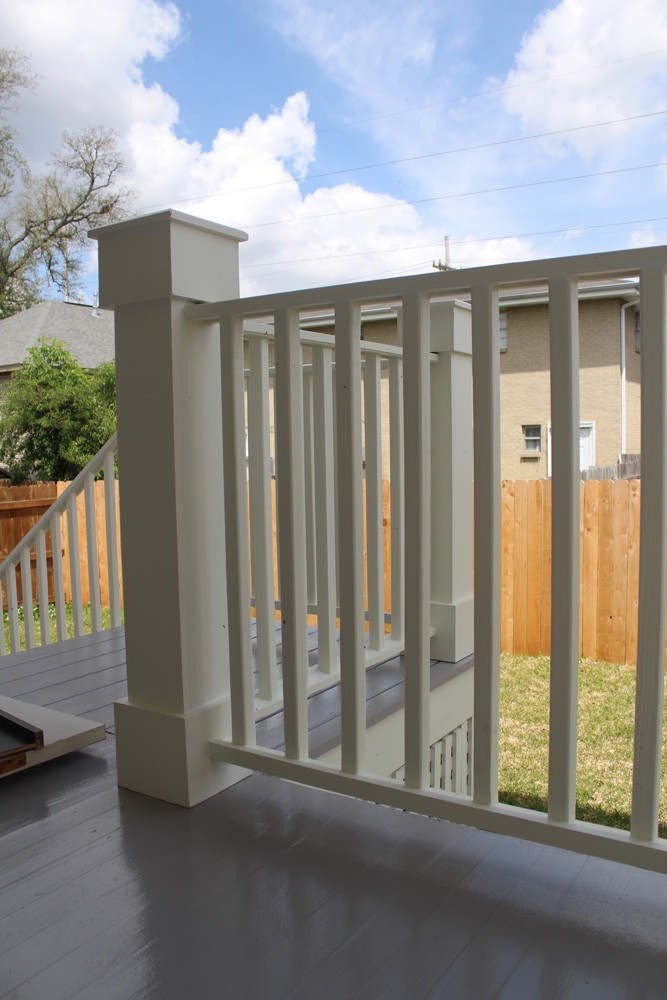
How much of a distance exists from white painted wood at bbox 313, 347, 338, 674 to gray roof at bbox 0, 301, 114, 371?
14.8 metres

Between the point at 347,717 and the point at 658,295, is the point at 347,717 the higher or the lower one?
the lower one

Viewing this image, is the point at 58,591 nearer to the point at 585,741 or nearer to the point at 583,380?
the point at 585,741

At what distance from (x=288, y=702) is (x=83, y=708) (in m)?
0.91

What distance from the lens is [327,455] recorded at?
2088 millimetres

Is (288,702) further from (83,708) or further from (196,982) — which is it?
(83,708)

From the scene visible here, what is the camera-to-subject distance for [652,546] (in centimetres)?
106

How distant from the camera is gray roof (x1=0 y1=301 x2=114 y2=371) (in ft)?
52.7

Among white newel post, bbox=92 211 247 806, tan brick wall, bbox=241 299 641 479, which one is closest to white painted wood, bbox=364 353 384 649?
white newel post, bbox=92 211 247 806

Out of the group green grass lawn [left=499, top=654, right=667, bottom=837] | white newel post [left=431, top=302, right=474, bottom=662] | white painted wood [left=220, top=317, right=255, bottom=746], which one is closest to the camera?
white painted wood [left=220, top=317, right=255, bottom=746]

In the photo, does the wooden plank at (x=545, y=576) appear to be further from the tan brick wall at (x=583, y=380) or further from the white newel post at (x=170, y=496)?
the tan brick wall at (x=583, y=380)

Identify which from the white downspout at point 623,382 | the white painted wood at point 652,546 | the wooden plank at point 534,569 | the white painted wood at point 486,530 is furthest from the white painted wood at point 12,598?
the white downspout at point 623,382

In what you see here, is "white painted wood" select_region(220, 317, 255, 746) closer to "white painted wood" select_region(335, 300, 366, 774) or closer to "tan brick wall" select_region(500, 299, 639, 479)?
"white painted wood" select_region(335, 300, 366, 774)

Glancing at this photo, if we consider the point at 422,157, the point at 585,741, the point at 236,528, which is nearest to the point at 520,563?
the point at 585,741

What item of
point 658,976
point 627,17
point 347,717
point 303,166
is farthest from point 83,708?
point 303,166
